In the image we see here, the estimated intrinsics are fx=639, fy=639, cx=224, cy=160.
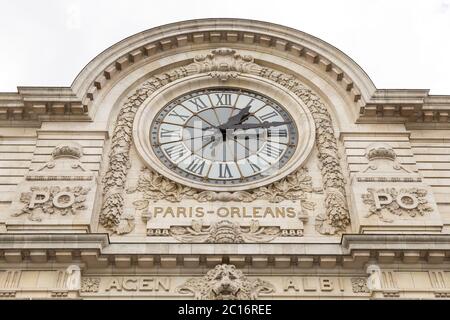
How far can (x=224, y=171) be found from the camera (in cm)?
1808

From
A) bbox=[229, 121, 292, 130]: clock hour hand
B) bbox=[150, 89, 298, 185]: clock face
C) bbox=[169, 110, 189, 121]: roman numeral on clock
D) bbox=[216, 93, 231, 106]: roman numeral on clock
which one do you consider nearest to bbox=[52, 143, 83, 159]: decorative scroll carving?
bbox=[150, 89, 298, 185]: clock face

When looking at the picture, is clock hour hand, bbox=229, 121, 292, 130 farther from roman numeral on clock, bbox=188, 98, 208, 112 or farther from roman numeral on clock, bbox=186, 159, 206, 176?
roman numeral on clock, bbox=186, 159, 206, 176

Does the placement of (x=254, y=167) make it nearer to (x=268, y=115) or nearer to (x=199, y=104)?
(x=268, y=115)

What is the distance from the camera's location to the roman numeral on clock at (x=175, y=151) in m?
18.5

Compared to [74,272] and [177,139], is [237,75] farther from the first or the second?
[74,272]

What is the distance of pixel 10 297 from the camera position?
14.2 meters

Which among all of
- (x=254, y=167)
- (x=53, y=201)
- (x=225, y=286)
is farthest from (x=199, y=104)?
(x=225, y=286)

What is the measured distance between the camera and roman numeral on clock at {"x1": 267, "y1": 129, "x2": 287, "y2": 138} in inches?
755

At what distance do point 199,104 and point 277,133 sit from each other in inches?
106

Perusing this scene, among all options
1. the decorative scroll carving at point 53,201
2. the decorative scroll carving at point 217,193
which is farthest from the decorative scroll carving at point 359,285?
the decorative scroll carving at point 53,201

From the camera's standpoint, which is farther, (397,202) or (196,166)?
(196,166)

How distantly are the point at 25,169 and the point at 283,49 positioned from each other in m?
9.13

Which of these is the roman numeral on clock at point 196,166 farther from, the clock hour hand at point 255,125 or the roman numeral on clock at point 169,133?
the clock hour hand at point 255,125
